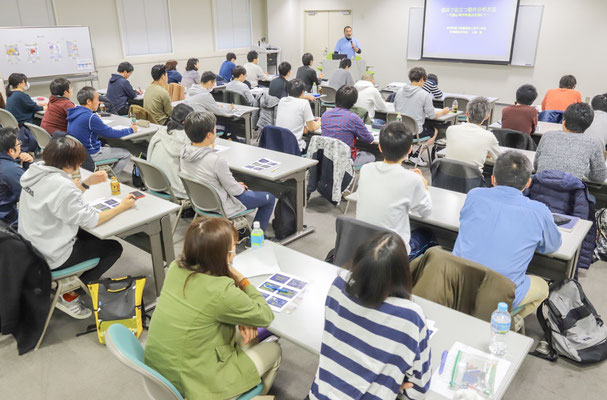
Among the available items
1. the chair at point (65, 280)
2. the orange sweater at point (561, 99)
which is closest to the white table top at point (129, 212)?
the chair at point (65, 280)

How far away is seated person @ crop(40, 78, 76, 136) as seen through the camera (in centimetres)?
519

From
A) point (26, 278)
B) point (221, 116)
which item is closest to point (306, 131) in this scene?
point (221, 116)

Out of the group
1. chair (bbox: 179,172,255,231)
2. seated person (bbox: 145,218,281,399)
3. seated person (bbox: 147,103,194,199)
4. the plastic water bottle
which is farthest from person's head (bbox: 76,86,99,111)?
seated person (bbox: 145,218,281,399)

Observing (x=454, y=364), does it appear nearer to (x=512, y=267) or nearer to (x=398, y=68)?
(x=512, y=267)

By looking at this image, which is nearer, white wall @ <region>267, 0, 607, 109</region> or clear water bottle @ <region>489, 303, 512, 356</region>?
clear water bottle @ <region>489, 303, 512, 356</region>

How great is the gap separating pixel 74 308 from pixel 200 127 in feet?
5.07

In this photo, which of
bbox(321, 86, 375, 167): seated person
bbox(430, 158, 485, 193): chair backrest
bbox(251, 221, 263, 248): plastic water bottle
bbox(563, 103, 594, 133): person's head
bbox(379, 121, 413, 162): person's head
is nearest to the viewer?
bbox(251, 221, 263, 248): plastic water bottle

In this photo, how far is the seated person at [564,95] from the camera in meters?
6.17

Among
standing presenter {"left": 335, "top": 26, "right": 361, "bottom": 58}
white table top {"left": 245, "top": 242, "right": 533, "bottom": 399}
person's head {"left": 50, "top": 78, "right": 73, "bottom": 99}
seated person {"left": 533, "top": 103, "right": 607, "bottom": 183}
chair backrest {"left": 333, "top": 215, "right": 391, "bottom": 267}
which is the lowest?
white table top {"left": 245, "top": 242, "right": 533, "bottom": 399}

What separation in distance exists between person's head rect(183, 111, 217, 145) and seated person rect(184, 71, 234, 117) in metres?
2.64

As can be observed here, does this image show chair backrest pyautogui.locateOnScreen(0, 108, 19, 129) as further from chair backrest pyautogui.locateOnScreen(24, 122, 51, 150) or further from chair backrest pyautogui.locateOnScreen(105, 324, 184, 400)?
chair backrest pyautogui.locateOnScreen(105, 324, 184, 400)

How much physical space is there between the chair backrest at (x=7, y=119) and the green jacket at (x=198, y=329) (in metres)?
5.03

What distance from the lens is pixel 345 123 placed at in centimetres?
475

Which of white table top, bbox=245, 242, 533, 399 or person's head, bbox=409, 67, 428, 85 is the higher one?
person's head, bbox=409, 67, 428, 85
